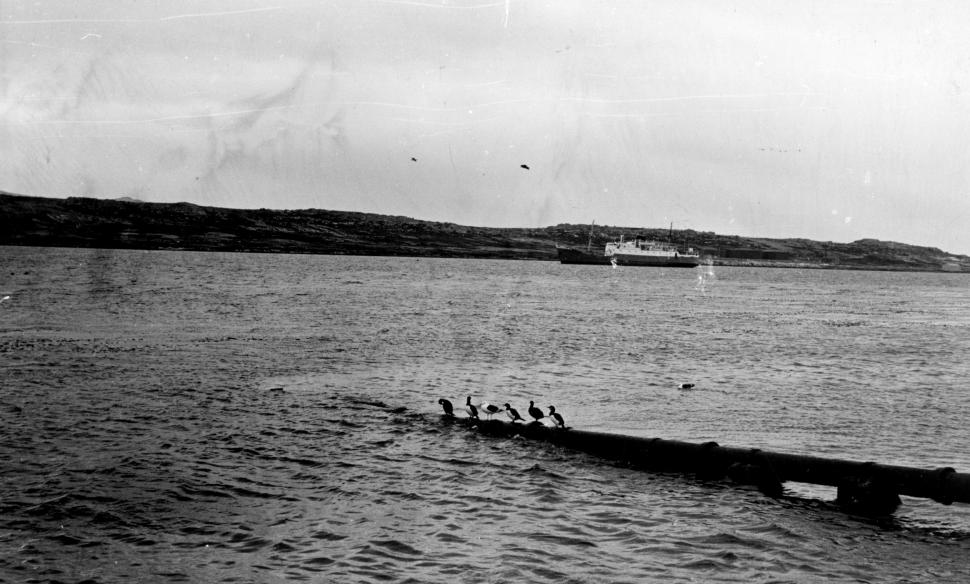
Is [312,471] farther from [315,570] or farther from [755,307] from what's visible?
[755,307]

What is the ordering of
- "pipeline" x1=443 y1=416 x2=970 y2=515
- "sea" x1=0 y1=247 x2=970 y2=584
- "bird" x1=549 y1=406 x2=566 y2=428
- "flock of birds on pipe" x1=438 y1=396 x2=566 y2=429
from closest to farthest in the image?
1. "sea" x1=0 y1=247 x2=970 y2=584
2. "pipeline" x1=443 y1=416 x2=970 y2=515
3. "bird" x1=549 y1=406 x2=566 y2=428
4. "flock of birds on pipe" x1=438 y1=396 x2=566 y2=429

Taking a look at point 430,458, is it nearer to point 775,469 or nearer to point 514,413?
point 514,413

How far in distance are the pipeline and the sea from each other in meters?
0.35

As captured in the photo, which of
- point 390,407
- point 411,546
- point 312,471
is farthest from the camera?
point 390,407

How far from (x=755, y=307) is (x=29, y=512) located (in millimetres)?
82027

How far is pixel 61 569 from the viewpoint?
1115 cm

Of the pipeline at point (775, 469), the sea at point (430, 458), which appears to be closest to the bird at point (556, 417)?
the pipeline at point (775, 469)

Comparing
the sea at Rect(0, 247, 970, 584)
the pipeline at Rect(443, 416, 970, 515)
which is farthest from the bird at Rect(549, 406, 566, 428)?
the sea at Rect(0, 247, 970, 584)

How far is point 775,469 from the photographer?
15867mm

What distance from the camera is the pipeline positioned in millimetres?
14156

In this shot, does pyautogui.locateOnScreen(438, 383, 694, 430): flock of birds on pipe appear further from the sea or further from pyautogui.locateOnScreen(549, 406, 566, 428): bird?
the sea

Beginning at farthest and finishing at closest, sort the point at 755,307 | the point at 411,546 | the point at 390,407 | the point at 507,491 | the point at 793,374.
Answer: the point at 755,307
the point at 793,374
the point at 390,407
the point at 507,491
the point at 411,546

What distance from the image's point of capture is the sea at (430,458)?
11.8 metres

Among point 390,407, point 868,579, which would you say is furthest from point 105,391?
point 868,579
